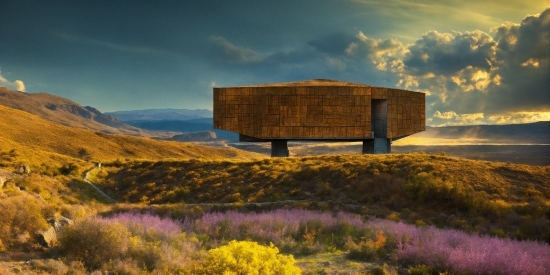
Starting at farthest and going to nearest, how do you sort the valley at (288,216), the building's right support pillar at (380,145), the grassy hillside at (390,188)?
the building's right support pillar at (380,145)
the grassy hillside at (390,188)
the valley at (288,216)

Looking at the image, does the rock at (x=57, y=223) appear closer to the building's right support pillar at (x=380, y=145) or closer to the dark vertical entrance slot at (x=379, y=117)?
the building's right support pillar at (x=380, y=145)

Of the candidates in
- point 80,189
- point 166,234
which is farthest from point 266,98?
point 166,234

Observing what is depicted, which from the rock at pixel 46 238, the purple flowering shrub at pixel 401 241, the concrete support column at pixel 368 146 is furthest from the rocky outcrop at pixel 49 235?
the concrete support column at pixel 368 146

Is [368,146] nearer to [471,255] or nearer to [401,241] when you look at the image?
[401,241]

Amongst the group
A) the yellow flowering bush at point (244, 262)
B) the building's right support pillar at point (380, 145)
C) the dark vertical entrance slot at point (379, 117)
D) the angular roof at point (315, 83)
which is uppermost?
the angular roof at point (315, 83)

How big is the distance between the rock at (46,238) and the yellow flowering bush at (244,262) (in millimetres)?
6301

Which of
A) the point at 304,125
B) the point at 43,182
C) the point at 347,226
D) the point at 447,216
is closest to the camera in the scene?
the point at 347,226

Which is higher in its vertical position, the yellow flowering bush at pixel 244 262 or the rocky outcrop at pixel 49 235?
the yellow flowering bush at pixel 244 262

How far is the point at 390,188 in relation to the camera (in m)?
24.2

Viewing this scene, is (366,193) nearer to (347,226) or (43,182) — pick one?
(347,226)

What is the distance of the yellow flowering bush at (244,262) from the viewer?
668cm

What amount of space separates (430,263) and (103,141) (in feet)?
362

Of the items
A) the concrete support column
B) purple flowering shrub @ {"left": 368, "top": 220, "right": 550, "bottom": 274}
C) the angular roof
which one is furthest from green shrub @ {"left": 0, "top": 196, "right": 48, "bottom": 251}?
the concrete support column

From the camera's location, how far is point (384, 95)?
43.3m
